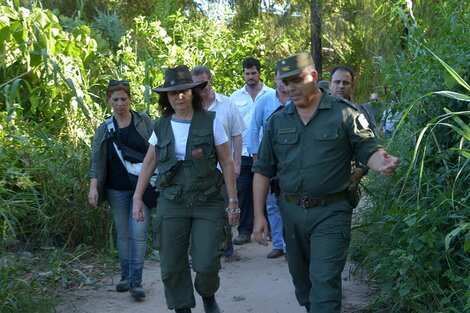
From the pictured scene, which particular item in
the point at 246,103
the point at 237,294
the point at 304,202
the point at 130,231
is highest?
the point at 246,103

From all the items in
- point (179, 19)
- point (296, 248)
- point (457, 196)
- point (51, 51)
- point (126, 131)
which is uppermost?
point (179, 19)

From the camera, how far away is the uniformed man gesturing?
5.04 meters

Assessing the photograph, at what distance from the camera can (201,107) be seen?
6.12 metres

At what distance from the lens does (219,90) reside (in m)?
13.2

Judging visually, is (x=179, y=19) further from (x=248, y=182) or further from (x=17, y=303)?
(x=17, y=303)

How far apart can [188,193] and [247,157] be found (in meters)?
3.16

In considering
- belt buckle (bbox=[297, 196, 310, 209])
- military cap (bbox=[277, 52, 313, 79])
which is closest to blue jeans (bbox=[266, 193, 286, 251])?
belt buckle (bbox=[297, 196, 310, 209])

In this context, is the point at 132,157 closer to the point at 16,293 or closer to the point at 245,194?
the point at 16,293

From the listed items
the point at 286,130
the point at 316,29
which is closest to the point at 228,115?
the point at 286,130

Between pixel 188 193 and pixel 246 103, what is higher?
pixel 246 103

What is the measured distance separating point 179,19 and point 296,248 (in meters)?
8.94

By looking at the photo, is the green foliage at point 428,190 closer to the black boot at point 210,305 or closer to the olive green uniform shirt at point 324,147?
the olive green uniform shirt at point 324,147

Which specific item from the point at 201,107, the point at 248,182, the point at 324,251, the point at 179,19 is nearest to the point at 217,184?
the point at 201,107

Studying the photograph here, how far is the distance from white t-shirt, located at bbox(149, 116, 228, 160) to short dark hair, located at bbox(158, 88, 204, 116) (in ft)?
0.37
